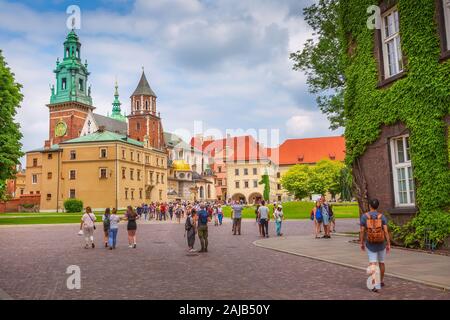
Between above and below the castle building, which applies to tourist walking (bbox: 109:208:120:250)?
below

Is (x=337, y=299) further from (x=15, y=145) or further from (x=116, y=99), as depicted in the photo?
(x=116, y=99)

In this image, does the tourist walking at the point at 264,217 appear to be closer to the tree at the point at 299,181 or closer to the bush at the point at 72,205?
the bush at the point at 72,205

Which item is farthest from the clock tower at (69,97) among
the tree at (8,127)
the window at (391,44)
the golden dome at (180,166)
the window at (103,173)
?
the window at (391,44)

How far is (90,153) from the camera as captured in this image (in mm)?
76812

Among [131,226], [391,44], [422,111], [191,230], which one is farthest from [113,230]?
[391,44]

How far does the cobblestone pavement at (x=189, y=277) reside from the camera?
8.49 metres

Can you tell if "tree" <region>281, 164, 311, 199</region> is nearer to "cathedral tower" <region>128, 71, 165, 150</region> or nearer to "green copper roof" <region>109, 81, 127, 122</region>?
"cathedral tower" <region>128, 71, 165, 150</region>

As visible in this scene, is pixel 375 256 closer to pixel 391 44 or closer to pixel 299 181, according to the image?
pixel 391 44

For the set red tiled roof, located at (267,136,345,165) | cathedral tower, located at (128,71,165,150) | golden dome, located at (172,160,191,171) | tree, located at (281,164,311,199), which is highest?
cathedral tower, located at (128,71,165,150)

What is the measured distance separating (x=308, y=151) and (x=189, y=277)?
356ft

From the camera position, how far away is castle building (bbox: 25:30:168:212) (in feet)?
250

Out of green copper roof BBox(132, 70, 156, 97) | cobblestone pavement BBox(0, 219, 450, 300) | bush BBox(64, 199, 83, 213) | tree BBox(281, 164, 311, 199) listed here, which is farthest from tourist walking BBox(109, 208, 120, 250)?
green copper roof BBox(132, 70, 156, 97)

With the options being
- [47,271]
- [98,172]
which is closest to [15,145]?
[47,271]

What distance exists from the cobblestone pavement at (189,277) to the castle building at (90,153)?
61.5m
